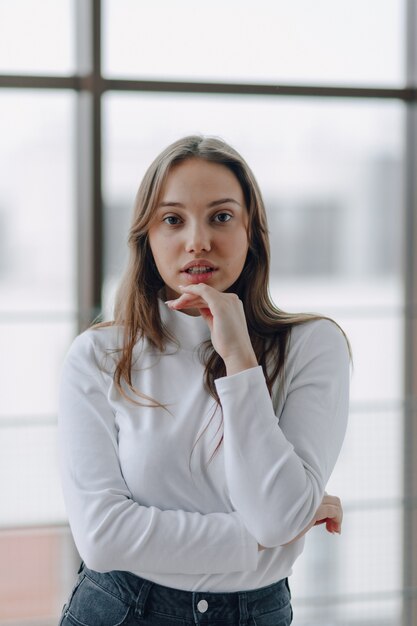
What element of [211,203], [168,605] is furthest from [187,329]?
[168,605]

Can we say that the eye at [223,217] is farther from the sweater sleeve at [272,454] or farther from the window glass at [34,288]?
the window glass at [34,288]

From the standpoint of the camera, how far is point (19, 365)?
2854 millimetres

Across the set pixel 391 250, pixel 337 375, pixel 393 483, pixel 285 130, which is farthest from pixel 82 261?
pixel 337 375

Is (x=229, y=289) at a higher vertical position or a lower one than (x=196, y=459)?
higher

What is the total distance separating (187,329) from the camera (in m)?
1.60

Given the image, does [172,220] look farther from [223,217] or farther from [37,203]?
[37,203]

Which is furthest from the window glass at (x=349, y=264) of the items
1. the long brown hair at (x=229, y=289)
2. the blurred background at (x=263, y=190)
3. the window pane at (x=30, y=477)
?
the long brown hair at (x=229, y=289)

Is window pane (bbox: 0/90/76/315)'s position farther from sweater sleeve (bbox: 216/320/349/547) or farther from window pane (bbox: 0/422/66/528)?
sweater sleeve (bbox: 216/320/349/547)

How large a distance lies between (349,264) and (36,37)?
1.30m

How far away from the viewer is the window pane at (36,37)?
9.04ft

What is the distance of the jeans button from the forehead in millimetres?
669

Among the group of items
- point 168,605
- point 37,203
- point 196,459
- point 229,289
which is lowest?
point 168,605

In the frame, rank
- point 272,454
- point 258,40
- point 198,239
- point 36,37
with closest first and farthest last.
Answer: point 272,454 → point 198,239 → point 36,37 → point 258,40

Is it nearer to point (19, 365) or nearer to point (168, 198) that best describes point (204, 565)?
point (168, 198)
